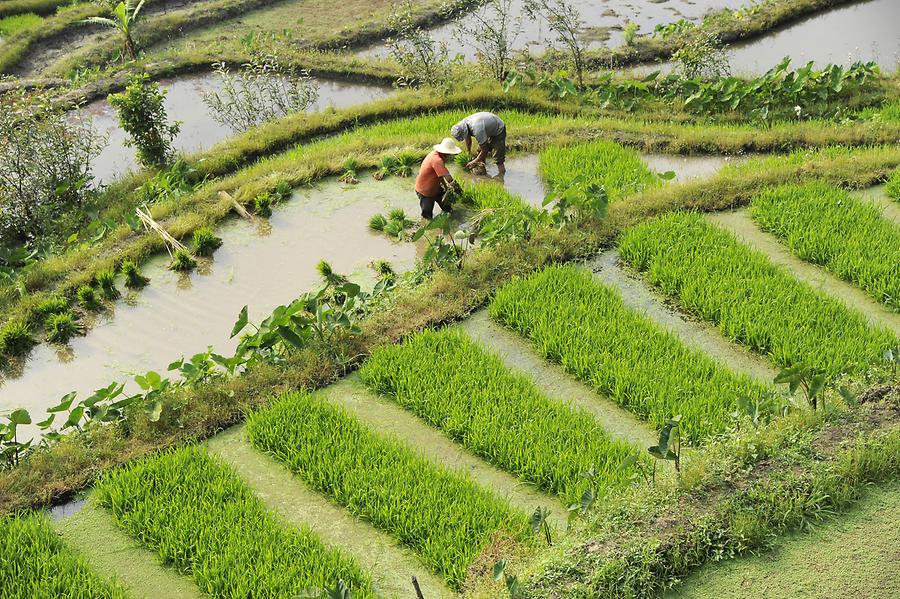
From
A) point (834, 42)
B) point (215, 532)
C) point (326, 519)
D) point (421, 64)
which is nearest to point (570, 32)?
point (421, 64)

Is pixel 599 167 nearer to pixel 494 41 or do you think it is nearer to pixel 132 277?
pixel 494 41

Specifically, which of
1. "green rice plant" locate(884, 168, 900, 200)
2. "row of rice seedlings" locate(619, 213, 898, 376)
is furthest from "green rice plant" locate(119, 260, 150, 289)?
"green rice plant" locate(884, 168, 900, 200)

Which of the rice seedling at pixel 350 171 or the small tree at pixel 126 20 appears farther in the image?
the small tree at pixel 126 20

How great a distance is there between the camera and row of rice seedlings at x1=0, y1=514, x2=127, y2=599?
4.34 m

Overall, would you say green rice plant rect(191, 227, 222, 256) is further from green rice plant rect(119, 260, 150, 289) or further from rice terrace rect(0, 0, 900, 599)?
green rice plant rect(119, 260, 150, 289)

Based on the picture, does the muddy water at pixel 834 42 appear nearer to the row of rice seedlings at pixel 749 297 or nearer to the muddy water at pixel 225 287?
the row of rice seedlings at pixel 749 297

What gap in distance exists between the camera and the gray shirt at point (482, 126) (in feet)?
25.3

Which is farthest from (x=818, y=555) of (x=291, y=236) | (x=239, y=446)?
(x=291, y=236)

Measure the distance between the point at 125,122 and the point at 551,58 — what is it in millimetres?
4821

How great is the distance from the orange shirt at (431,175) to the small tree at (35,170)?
10.5 ft

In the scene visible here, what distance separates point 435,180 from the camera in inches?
284

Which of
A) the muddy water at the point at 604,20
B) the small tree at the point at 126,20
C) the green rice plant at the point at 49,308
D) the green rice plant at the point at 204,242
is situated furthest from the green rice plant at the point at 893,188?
the small tree at the point at 126,20

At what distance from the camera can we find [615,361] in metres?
5.53

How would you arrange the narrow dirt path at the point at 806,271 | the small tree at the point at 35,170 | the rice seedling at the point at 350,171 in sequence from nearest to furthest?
the narrow dirt path at the point at 806,271
the small tree at the point at 35,170
the rice seedling at the point at 350,171
